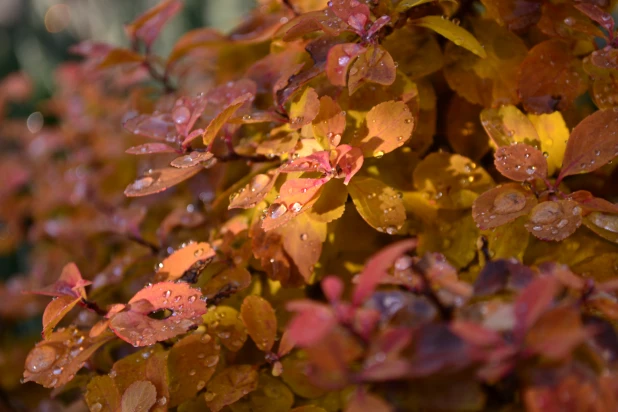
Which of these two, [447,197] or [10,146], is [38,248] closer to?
[10,146]

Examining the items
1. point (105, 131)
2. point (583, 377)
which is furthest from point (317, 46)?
point (105, 131)

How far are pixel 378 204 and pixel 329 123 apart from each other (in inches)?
3.4

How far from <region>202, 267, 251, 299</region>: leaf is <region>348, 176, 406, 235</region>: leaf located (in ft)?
0.44

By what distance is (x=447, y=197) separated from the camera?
0.53 metres

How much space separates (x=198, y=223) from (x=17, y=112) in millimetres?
1119

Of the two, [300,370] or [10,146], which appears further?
[10,146]

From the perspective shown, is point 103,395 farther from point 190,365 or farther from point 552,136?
point 552,136

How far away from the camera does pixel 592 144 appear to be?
18.6 inches

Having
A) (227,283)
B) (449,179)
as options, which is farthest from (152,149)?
(449,179)

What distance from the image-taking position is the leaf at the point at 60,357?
0.48 m

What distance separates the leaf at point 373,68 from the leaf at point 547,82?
15 centimetres

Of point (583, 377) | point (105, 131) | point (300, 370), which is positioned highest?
point (583, 377)

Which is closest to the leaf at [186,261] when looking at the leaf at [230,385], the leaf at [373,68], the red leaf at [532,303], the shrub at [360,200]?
the shrub at [360,200]

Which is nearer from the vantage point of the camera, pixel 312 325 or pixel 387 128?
pixel 312 325
